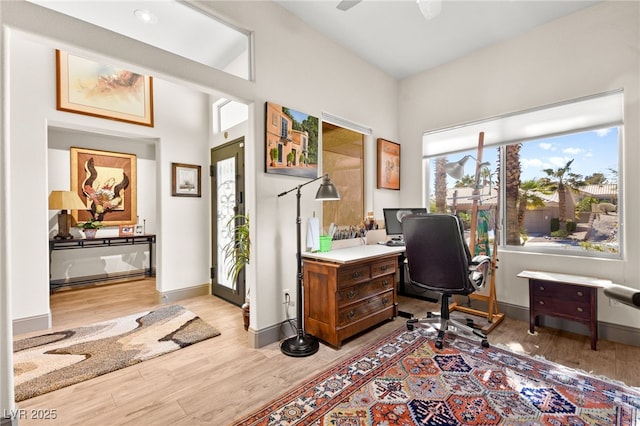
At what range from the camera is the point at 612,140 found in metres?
2.69

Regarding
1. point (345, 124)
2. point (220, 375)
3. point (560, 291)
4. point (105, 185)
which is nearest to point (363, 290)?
point (220, 375)

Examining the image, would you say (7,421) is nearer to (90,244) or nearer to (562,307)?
(90,244)

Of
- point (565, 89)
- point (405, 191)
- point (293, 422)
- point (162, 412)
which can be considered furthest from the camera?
point (405, 191)

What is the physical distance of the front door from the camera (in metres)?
3.58

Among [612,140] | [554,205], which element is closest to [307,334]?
[554,205]

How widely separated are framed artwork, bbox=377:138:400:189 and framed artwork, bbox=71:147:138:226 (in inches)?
166

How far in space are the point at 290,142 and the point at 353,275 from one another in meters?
1.40

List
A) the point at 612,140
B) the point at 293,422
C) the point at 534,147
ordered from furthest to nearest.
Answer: the point at 534,147 < the point at 612,140 < the point at 293,422

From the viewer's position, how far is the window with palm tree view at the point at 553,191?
2.73 m

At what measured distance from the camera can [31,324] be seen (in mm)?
2883

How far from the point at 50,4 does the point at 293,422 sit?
2.78m

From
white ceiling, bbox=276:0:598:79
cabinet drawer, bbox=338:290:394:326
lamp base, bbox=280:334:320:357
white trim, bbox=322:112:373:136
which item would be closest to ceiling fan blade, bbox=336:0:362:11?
white ceiling, bbox=276:0:598:79

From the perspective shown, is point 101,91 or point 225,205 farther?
point 225,205

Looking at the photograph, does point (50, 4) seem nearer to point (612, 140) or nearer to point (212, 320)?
point (212, 320)
